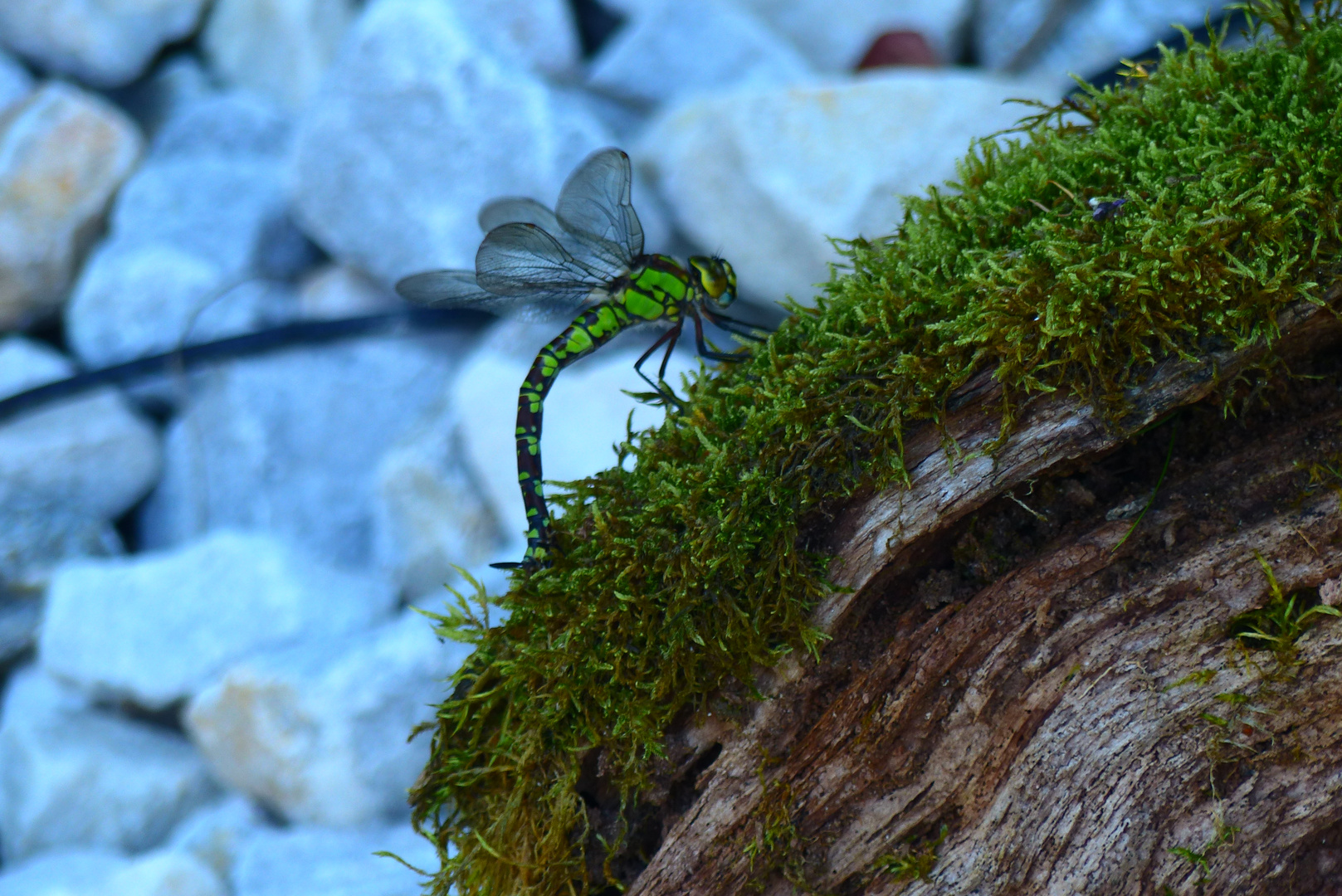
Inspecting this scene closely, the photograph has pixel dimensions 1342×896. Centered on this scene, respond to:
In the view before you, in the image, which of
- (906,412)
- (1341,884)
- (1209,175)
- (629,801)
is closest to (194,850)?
(629,801)

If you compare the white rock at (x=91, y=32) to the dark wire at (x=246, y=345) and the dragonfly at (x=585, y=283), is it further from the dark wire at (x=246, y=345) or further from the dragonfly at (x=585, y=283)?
the dragonfly at (x=585, y=283)

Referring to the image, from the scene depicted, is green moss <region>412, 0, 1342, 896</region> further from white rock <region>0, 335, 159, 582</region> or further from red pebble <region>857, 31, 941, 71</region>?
white rock <region>0, 335, 159, 582</region>

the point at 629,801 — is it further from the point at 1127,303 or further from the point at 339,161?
the point at 339,161

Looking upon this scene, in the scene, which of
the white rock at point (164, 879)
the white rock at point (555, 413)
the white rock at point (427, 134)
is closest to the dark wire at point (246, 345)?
the white rock at point (427, 134)

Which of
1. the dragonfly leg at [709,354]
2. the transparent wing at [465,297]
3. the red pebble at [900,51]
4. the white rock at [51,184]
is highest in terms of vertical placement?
the white rock at [51,184]

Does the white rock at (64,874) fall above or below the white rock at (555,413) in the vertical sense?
below

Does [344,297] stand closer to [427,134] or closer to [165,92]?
[427,134]
